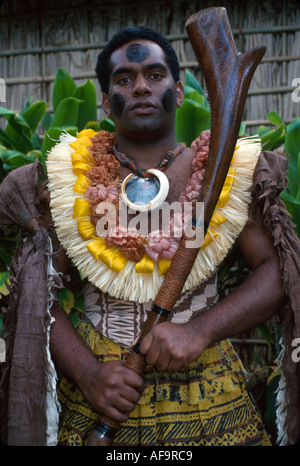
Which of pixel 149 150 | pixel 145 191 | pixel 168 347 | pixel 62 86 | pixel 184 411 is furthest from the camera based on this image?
pixel 62 86

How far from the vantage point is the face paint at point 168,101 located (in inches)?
61.4

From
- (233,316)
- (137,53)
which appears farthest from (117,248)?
(137,53)

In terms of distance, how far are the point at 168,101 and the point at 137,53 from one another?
Answer: 19 centimetres


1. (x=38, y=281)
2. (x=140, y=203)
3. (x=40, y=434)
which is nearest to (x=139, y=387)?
(x=40, y=434)

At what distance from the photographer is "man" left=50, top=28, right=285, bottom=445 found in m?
1.28

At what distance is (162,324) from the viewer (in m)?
1.30

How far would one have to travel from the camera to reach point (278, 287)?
4.66 ft

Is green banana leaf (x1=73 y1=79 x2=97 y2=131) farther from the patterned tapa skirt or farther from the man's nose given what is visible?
the patterned tapa skirt

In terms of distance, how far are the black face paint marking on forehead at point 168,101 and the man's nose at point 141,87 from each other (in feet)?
0.18

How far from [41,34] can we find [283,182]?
7.93 ft

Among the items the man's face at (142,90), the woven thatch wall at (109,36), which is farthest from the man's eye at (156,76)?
the woven thatch wall at (109,36)

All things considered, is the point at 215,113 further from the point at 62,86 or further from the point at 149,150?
the point at 62,86

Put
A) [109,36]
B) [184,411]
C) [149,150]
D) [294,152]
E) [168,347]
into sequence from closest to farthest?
[168,347]
[184,411]
[149,150]
[294,152]
[109,36]

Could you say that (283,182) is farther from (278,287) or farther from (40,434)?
(40,434)
